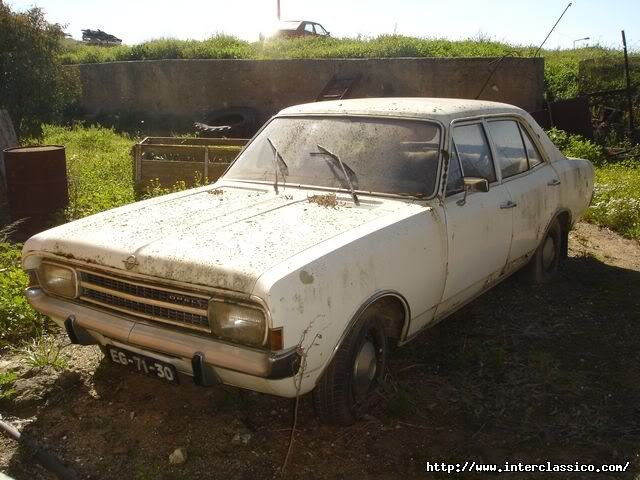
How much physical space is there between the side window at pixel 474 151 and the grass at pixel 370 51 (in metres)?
10.0

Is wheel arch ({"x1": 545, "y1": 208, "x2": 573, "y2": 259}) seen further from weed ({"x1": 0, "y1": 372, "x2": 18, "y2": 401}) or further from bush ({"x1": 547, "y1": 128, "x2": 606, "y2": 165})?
bush ({"x1": 547, "y1": 128, "x2": 606, "y2": 165})

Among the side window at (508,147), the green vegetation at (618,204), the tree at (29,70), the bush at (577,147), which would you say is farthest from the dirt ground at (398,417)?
the tree at (29,70)

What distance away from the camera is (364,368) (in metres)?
3.17

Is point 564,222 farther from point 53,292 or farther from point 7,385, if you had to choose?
point 7,385

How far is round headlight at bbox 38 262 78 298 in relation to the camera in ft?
10.2

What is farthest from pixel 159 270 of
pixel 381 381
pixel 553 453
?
pixel 553 453

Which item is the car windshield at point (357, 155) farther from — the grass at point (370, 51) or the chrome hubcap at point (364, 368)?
the grass at point (370, 51)

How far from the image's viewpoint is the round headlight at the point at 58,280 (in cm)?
310

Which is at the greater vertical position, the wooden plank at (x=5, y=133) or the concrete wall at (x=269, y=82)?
the concrete wall at (x=269, y=82)

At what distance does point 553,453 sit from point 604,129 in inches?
424

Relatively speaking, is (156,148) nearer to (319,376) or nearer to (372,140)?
(372,140)

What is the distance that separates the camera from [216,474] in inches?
110

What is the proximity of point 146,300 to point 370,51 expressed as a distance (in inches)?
543

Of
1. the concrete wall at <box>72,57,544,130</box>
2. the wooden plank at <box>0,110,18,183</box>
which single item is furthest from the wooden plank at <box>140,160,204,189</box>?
the concrete wall at <box>72,57,544,130</box>
